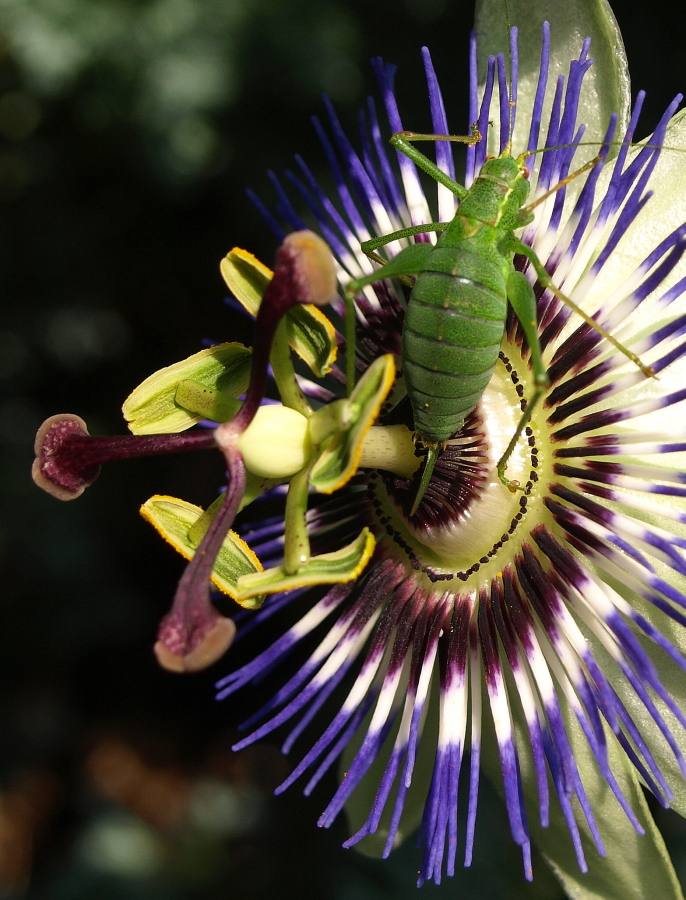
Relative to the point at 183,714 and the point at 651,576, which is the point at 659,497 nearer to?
the point at 651,576

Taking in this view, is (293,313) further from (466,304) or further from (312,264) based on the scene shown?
(466,304)

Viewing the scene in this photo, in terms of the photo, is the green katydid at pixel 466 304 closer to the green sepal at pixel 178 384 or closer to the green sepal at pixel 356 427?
the green sepal at pixel 356 427

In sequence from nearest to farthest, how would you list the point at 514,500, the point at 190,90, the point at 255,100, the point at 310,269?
the point at 310,269 → the point at 514,500 → the point at 190,90 → the point at 255,100

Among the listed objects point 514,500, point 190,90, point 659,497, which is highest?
point 190,90

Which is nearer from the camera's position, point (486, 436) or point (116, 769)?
point (486, 436)

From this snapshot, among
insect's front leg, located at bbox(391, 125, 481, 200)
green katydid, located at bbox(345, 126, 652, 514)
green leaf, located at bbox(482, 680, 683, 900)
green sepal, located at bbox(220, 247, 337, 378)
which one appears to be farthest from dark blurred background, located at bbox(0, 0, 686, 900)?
green katydid, located at bbox(345, 126, 652, 514)

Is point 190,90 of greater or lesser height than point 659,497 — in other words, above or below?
above

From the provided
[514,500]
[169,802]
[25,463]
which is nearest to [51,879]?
[169,802]
